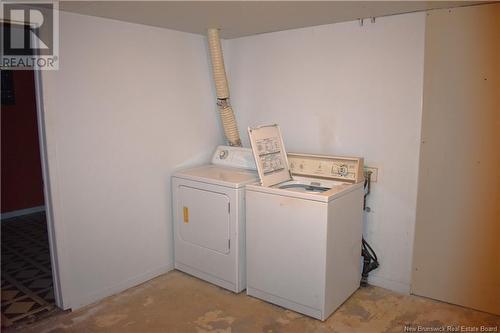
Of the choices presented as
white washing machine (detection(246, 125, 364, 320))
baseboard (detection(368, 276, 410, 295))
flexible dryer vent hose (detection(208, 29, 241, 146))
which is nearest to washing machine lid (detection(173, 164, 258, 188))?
white washing machine (detection(246, 125, 364, 320))

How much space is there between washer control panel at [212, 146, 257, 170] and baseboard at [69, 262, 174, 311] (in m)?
0.99

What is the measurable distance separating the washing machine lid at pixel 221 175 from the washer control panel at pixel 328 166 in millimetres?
338

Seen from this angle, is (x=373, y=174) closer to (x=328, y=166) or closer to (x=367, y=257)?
(x=328, y=166)

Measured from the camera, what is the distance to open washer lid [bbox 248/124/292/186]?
2691 mm

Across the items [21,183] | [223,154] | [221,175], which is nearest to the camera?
[221,175]

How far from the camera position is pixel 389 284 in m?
2.89

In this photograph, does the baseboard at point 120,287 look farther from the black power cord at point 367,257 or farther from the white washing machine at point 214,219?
the black power cord at point 367,257

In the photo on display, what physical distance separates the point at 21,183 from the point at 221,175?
3117mm

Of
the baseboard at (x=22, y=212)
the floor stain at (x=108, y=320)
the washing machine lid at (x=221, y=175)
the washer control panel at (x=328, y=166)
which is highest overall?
the washer control panel at (x=328, y=166)

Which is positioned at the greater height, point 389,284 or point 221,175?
point 221,175

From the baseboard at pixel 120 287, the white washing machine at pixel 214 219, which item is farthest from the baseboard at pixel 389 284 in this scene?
the baseboard at pixel 120 287

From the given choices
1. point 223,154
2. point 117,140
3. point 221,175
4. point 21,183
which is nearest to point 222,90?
point 223,154

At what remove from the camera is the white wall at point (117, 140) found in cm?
249

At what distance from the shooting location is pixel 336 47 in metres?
2.90
